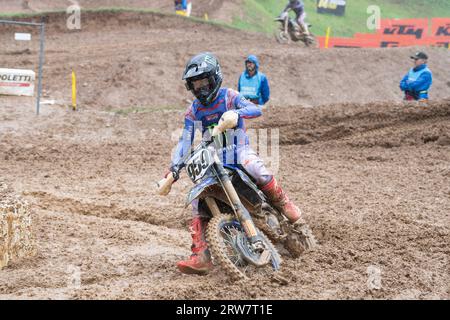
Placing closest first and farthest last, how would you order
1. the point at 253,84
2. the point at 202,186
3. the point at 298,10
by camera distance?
the point at 202,186, the point at 253,84, the point at 298,10

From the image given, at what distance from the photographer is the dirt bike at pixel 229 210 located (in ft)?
18.2

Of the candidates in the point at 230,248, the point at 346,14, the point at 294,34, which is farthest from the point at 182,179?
the point at 346,14

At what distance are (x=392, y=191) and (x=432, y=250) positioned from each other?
2.84 metres

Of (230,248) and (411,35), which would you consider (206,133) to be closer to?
(230,248)

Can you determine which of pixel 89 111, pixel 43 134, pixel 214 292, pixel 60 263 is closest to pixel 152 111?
pixel 89 111

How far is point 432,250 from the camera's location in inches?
255

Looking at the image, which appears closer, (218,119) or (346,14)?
(218,119)

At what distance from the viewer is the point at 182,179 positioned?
10.5m

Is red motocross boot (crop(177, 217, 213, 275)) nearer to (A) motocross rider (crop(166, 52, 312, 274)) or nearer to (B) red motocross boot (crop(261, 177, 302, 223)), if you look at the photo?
(A) motocross rider (crop(166, 52, 312, 274))

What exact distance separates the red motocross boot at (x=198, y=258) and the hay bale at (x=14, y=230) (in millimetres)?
1572

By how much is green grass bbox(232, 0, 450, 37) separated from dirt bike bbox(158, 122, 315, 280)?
2260 centimetres

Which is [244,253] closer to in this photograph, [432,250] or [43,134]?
[432,250]

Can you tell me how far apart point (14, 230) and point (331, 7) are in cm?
2874

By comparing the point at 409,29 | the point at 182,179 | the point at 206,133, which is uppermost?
the point at 409,29
